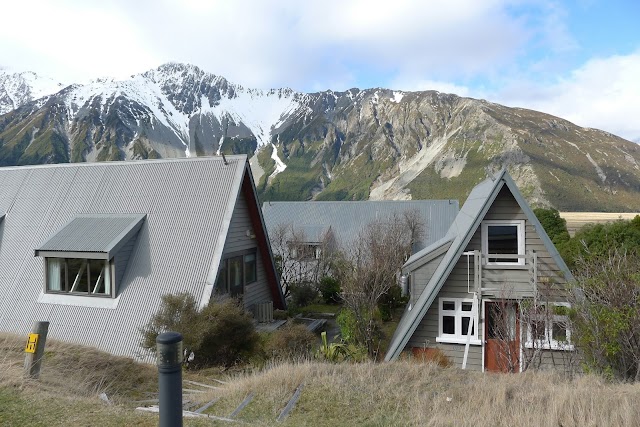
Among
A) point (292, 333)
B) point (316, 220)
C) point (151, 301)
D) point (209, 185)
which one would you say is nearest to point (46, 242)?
point (151, 301)

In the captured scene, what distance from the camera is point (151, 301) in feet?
Result: 46.6

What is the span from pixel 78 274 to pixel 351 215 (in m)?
22.8

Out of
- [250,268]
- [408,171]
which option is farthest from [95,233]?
[408,171]

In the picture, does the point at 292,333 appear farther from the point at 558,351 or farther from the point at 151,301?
the point at 558,351

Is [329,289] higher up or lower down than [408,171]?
lower down

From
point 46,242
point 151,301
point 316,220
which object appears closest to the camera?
point 151,301

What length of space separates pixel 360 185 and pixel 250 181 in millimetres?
174830

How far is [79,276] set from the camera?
49.5 feet

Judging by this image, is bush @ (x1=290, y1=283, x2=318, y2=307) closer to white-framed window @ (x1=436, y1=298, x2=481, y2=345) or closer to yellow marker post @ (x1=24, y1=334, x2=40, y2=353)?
white-framed window @ (x1=436, y1=298, x2=481, y2=345)

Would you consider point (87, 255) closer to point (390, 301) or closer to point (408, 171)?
point (390, 301)

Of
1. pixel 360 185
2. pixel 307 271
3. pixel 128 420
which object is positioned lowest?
pixel 128 420

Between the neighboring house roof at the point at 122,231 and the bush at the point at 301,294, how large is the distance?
Answer: 5818mm

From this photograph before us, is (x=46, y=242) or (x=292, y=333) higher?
(x=46, y=242)

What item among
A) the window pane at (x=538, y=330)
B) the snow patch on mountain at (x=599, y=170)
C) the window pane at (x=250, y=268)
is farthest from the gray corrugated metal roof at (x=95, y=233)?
the snow patch on mountain at (x=599, y=170)
